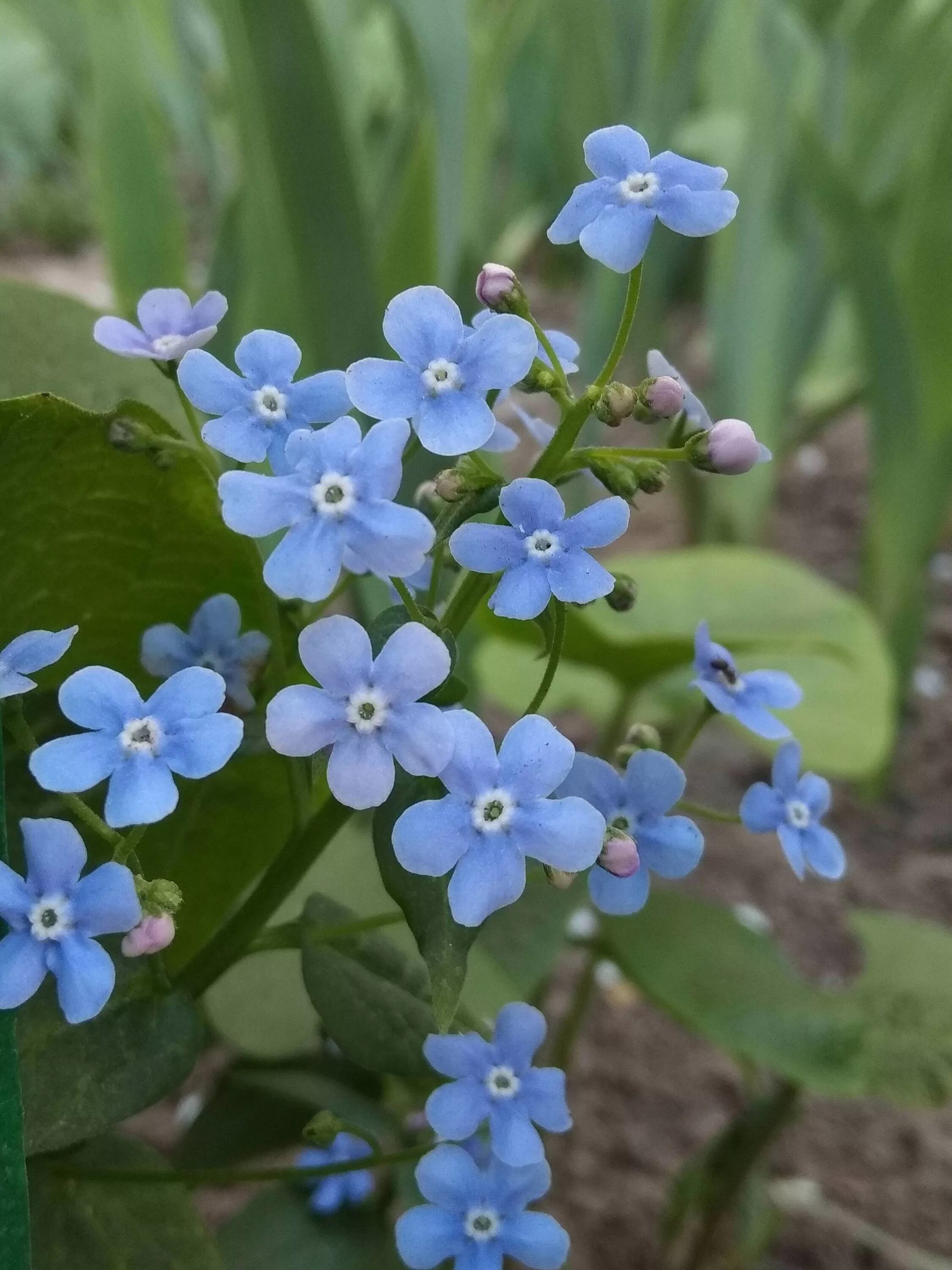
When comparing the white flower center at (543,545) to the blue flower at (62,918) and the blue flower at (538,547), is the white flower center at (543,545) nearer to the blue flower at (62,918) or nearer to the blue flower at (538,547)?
the blue flower at (538,547)

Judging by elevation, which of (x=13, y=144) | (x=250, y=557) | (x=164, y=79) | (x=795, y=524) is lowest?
(x=13, y=144)

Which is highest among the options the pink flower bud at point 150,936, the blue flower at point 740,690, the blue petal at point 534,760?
the blue petal at point 534,760

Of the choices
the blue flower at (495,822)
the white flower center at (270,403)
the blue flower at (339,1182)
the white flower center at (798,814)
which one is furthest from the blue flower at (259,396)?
the blue flower at (339,1182)

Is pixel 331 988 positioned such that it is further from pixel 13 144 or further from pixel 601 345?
pixel 13 144

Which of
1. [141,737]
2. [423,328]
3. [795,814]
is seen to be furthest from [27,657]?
[795,814]

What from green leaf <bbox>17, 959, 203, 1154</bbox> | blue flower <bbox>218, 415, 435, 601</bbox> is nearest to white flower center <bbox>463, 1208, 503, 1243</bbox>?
green leaf <bbox>17, 959, 203, 1154</bbox>

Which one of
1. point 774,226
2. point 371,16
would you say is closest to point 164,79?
point 371,16

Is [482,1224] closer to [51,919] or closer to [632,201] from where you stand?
[51,919]
